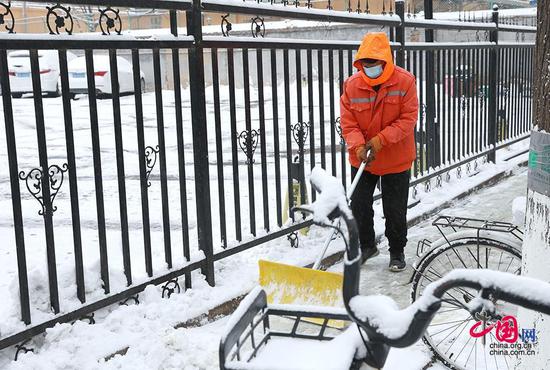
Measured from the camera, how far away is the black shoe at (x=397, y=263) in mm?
5633

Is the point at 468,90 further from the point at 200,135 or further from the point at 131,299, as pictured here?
the point at 131,299

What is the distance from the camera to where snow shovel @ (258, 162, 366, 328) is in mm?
3131

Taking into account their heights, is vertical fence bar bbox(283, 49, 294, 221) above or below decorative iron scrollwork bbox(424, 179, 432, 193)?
above

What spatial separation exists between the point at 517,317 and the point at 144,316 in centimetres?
226

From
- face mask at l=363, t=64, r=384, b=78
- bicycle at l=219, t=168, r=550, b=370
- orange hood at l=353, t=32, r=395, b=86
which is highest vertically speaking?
orange hood at l=353, t=32, r=395, b=86

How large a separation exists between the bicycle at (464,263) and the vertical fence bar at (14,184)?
219 centimetres

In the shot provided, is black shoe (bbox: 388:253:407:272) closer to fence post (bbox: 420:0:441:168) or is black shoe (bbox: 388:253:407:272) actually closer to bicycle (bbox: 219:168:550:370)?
fence post (bbox: 420:0:441:168)

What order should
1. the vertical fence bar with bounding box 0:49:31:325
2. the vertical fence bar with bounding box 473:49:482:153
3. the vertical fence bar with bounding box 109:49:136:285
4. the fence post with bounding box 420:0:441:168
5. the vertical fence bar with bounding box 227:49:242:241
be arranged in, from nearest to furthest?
the vertical fence bar with bounding box 0:49:31:325, the vertical fence bar with bounding box 109:49:136:285, the vertical fence bar with bounding box 227:49:242:241, the fence post with bounding box 420:0:441:168, the vertical fence bar with bounding box 473:49:482:153

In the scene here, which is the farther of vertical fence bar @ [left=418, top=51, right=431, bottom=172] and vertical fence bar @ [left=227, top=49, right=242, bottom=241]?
vertical fence bar @ [left=418, top=51, right=431, bottom=172]

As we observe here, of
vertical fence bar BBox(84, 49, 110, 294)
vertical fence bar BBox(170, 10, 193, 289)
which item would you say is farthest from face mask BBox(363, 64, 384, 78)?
vertical fence bar BBox(84, 49, 110, 294)

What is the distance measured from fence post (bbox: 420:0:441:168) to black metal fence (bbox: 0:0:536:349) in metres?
0.02

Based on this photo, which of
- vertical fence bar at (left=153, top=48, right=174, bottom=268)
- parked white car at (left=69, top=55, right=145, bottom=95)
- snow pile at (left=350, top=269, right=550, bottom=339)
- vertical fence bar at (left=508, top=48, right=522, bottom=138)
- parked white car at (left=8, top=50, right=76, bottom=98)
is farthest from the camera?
parked white car at (left=8, top=50, right=76, bottom=98)

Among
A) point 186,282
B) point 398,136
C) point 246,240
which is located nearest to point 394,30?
point 398,136

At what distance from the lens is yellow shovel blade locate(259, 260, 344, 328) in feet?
10.3
